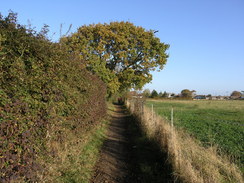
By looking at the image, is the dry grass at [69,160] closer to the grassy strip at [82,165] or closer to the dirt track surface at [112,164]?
the grassy strip at [82,165]

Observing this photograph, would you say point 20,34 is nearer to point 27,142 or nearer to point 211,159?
point 27,142

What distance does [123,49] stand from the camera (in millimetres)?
21281

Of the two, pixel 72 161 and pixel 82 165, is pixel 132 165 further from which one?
pixel 72 161

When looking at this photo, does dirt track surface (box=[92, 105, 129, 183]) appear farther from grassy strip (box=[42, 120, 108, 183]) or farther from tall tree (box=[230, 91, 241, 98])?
tall tree (box=[230, 91, 241, 98])

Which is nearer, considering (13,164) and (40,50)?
(13,164)

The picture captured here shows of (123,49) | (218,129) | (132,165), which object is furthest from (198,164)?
(123,49)

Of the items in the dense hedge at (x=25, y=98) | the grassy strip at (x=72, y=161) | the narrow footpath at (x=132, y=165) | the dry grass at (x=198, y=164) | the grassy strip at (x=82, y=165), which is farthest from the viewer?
the narrow footpath at (x=132, y=165)

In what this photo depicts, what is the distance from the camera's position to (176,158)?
4.68m

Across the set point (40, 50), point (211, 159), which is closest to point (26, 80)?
point (40, 50)

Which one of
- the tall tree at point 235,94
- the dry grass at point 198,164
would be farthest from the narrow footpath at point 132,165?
the tall tree at point 235,94

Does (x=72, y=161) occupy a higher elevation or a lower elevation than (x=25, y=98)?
lower

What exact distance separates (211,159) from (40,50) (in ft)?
15.2

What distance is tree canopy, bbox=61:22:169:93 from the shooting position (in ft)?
65.5

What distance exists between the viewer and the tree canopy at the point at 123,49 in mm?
19969
